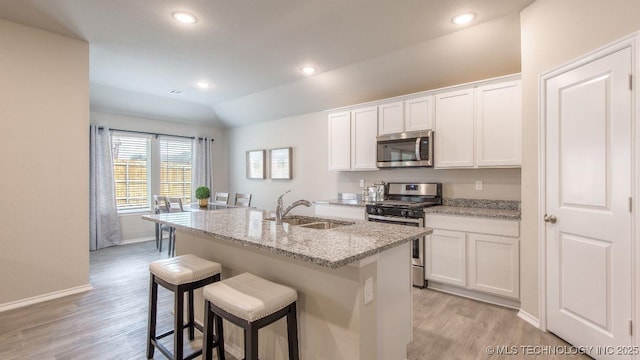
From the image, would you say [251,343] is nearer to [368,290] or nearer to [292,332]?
[292,332]

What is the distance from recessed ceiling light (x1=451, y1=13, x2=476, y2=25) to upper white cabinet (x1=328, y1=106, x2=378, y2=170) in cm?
148

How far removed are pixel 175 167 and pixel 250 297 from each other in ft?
18.1

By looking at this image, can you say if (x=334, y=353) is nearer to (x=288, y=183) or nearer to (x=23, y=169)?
(x=23, y=169)

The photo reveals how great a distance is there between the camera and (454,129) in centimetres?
344

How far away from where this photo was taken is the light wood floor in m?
2.18

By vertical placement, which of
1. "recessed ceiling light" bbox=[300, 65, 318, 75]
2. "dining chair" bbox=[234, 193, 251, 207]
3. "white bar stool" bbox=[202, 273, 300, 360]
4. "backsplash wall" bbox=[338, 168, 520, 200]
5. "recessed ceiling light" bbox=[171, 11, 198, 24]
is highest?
"recessed ceiling light" bbox=[300, 65, 318, 75]

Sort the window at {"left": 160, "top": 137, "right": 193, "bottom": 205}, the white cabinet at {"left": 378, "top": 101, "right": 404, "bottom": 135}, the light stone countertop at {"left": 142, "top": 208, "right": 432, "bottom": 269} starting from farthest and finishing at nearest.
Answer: the window at {"left": 160, "top": 137, "right": 193, "bottom": 205} < the white cabinet at {"left": 378, "top": 101, "right": 404, "bottom": 135} < the light stone countertop at {"left": 142, "top": 208, "right": 432, "bottom": 269}

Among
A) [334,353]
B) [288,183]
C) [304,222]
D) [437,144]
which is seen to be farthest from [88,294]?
[437,144]

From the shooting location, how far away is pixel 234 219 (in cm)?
244

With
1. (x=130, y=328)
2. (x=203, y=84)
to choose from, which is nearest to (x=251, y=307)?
(x=130, y=328)

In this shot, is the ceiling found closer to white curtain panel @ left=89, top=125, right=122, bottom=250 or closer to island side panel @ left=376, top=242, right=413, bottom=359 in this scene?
white curtain panel @ left=89, top=125, right=122, bottom=250

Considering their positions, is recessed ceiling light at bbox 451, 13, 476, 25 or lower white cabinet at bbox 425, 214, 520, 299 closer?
recessed ceiling light at bbox 451, 13, 476, 25

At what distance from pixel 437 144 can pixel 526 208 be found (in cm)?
123

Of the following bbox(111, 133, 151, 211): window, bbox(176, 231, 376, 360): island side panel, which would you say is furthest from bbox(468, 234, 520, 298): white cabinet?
bbox(111, 133, 151, 211): window
